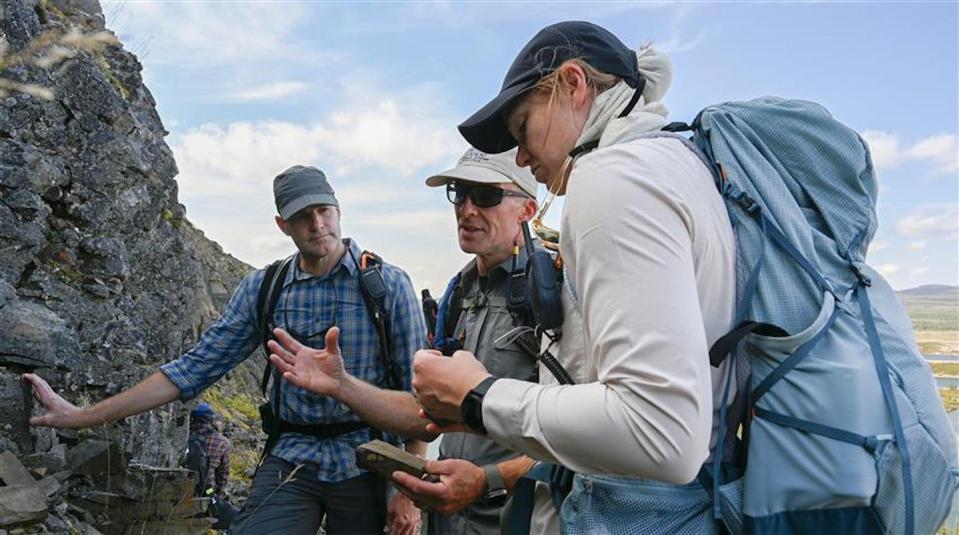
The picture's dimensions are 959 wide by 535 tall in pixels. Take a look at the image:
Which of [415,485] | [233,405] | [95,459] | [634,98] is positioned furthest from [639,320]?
[233,405]

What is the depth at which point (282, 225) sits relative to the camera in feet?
19.0

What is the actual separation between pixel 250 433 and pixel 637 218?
20.6 meters

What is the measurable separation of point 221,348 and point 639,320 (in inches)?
182

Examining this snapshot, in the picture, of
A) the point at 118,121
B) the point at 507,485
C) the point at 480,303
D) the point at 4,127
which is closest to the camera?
the point at 507,485

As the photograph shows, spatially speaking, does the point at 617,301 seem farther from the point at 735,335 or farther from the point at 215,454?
the point at 215,454

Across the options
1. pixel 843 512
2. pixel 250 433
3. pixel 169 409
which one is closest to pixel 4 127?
pixel 169 409

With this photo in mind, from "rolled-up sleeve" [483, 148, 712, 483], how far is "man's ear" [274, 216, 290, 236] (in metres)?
4.23

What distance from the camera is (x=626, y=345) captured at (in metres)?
1.65

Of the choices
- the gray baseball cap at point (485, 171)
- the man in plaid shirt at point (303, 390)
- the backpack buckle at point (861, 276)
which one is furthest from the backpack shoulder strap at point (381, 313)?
the backpack buckle at point (861, 276)

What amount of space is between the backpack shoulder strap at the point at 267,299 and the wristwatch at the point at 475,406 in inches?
149

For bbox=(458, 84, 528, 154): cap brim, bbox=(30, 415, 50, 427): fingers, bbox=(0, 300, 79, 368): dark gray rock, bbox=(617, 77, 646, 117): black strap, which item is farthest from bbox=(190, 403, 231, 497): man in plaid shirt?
bbox=(617, 77, 646, 117): black strap

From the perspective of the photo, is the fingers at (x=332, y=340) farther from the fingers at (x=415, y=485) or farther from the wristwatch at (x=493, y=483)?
the fingers at (x=415, y=485)

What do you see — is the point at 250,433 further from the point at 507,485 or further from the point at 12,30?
the point at 507,485

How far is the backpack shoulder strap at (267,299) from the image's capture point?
5523mm
